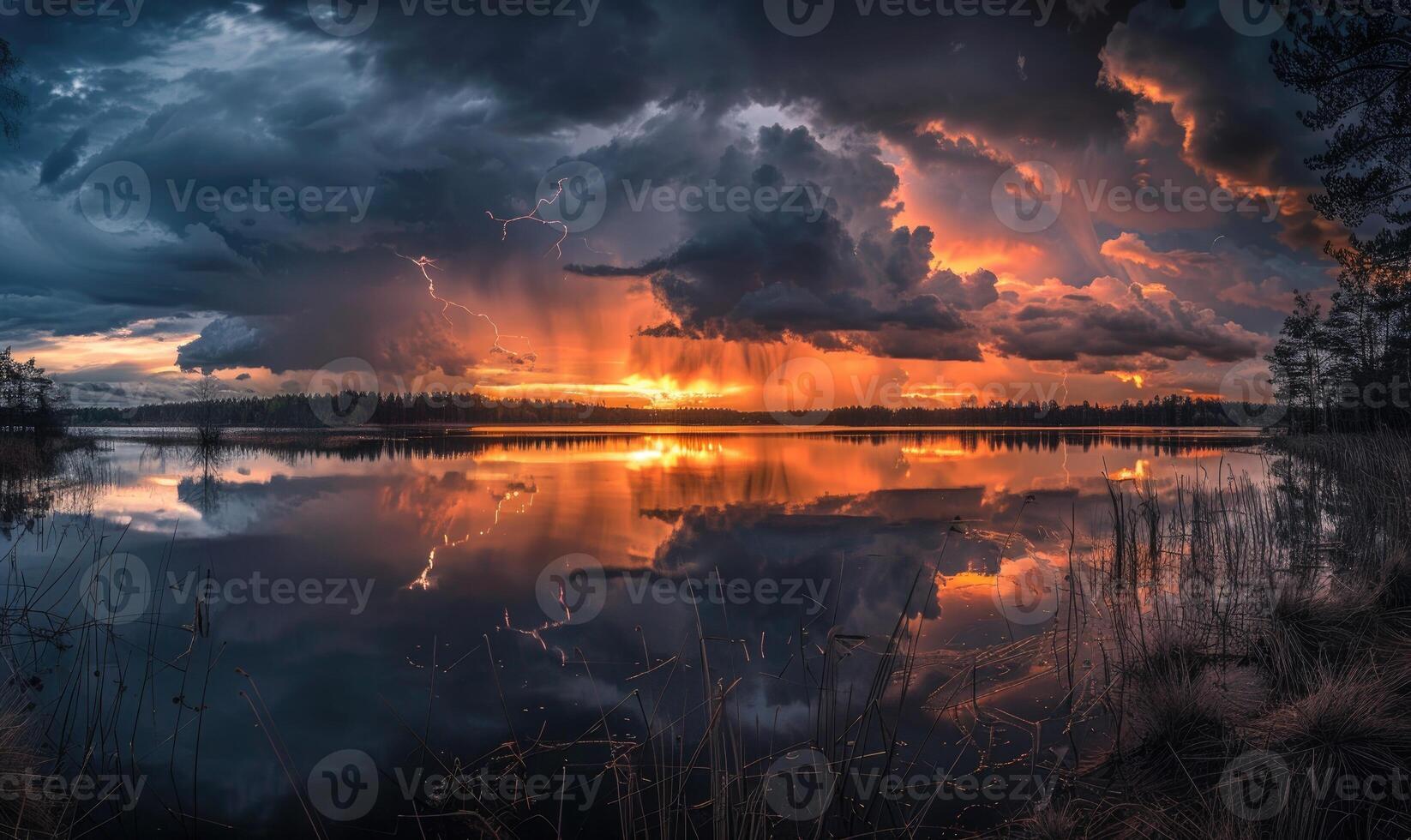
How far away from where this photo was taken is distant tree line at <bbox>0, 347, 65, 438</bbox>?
3544 centimetres

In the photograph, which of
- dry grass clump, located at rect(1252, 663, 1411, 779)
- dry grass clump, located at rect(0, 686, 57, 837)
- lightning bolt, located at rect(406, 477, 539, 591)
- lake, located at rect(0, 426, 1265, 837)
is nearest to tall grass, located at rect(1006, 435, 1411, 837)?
dry grass clump, located at rect(1252, 663, 1411, 779)

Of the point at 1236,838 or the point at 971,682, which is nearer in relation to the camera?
the point at 1236,838

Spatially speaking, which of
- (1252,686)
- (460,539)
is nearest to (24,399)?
(460,539)

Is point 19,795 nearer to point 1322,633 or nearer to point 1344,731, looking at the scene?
point 1344,731

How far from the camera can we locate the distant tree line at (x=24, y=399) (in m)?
35.4

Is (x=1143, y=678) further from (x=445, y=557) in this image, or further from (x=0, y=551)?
(x=0, y=551)

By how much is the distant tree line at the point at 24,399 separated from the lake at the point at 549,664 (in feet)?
85.9

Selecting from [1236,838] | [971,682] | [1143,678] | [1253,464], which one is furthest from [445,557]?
[1253,464]

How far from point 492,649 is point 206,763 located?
9.13ft

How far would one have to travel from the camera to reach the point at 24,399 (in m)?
37.4

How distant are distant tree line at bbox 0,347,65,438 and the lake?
2620 centimetres

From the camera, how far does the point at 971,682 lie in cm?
683

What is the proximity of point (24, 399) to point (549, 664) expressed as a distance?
47.1 metres

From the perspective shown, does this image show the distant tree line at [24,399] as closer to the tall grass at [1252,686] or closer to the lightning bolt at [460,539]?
the lightning bolt at [460,539]
